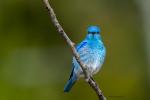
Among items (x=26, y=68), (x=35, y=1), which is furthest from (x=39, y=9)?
(x=26, y=68)

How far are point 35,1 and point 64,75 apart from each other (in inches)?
51.9

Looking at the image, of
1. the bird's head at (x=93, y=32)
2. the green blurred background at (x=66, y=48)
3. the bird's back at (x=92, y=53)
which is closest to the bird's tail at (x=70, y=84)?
the bird's back at (x=92, y=53)

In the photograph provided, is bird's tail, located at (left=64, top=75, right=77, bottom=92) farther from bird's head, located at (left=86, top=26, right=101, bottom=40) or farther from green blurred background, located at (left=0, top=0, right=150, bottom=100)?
green blurred background, located at (left=0, top=0, right=150, bottom=100)

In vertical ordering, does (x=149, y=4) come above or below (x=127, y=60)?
above

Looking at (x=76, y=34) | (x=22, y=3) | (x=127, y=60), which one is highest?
(x=22, y=3)

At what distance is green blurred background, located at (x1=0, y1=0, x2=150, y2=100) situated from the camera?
1038 centimetres

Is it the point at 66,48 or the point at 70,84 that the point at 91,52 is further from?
the point at 66,48

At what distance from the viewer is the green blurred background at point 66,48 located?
1038 cm

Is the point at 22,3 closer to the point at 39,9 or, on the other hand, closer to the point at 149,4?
the point at 39,9

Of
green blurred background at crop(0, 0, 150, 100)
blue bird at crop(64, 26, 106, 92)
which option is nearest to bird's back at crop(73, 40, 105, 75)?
blue bird at crop(64, 26, 106, 92)

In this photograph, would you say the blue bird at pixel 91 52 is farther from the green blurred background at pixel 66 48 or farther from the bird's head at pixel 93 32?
the green blurred background at pixel 66 48

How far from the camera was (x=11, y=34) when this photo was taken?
10539mm

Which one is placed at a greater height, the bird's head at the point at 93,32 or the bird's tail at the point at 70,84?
the bird's head at the point at 93,32

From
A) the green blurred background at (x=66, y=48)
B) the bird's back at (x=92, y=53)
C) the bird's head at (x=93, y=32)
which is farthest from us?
the green blurred background at (x=66, y=48)
